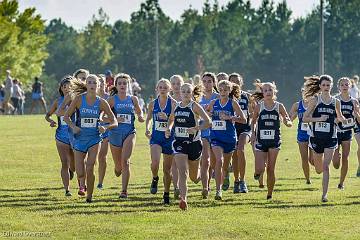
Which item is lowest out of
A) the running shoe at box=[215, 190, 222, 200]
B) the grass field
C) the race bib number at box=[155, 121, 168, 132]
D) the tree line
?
the grass field

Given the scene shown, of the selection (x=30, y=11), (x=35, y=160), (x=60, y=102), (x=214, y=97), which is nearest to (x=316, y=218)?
(x=214, y=97)

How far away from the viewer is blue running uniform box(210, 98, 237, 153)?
1611 centimetres

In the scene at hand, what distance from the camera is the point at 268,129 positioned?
1569 cm

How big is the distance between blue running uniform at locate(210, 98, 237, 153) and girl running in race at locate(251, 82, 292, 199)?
479 millimetres

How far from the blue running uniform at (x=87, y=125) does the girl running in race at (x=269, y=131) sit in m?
2.66

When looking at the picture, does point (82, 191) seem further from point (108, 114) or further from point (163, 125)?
point (163, 125)

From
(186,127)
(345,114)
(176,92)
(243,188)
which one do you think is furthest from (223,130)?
(345,114)

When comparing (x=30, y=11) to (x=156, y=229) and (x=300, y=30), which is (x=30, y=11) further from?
(x=156, y=229)

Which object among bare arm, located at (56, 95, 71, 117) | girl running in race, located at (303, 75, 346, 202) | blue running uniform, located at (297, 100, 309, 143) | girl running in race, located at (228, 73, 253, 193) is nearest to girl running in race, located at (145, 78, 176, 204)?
bare arm, located at (56, 95, 71, 117)

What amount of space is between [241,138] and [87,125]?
3.64 metres

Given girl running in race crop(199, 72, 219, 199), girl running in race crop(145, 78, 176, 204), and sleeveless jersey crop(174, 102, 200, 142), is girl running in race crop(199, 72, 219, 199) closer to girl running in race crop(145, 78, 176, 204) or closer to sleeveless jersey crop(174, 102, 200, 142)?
girl running in race crop(145, 78, 176, 204)

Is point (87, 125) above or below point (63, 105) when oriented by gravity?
below

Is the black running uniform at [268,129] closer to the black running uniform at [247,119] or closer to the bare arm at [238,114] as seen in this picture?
the bare arm at [238,114]

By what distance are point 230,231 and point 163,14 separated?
10985 cm
